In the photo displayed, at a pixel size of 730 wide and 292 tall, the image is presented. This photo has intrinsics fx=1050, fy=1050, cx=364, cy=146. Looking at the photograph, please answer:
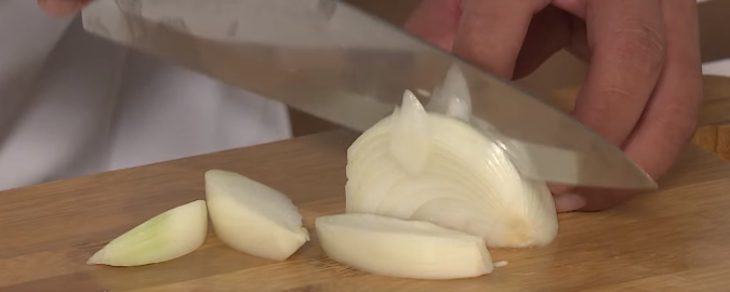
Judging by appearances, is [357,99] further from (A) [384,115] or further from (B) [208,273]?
(B) [208,273]

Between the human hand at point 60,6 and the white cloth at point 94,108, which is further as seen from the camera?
the white cloth at point 94,108

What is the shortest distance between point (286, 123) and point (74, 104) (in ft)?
0.95

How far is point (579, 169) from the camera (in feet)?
3.31

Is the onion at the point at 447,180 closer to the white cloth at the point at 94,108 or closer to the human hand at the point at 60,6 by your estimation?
the human hand at the point at 60,6

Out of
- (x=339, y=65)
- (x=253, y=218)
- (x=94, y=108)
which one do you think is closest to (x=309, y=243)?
(x=253, y=218)

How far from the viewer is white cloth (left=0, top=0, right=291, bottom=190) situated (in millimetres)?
1266

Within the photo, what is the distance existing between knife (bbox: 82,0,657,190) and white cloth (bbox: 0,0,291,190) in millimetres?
215

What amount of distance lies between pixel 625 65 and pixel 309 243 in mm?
349

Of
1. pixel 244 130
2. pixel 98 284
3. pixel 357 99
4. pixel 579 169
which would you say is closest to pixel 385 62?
pixel 357 99

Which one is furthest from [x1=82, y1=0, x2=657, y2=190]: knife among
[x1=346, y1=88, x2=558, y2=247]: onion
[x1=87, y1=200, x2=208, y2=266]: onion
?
[x1=87, y1=200, x2=208, y2=266]: onion

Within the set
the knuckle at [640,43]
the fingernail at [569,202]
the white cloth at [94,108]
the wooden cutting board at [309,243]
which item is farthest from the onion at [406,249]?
the white cloth at [94,108]

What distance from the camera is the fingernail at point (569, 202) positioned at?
104 centimetres

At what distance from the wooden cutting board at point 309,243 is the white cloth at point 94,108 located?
166mm

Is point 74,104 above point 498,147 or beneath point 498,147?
beneath
